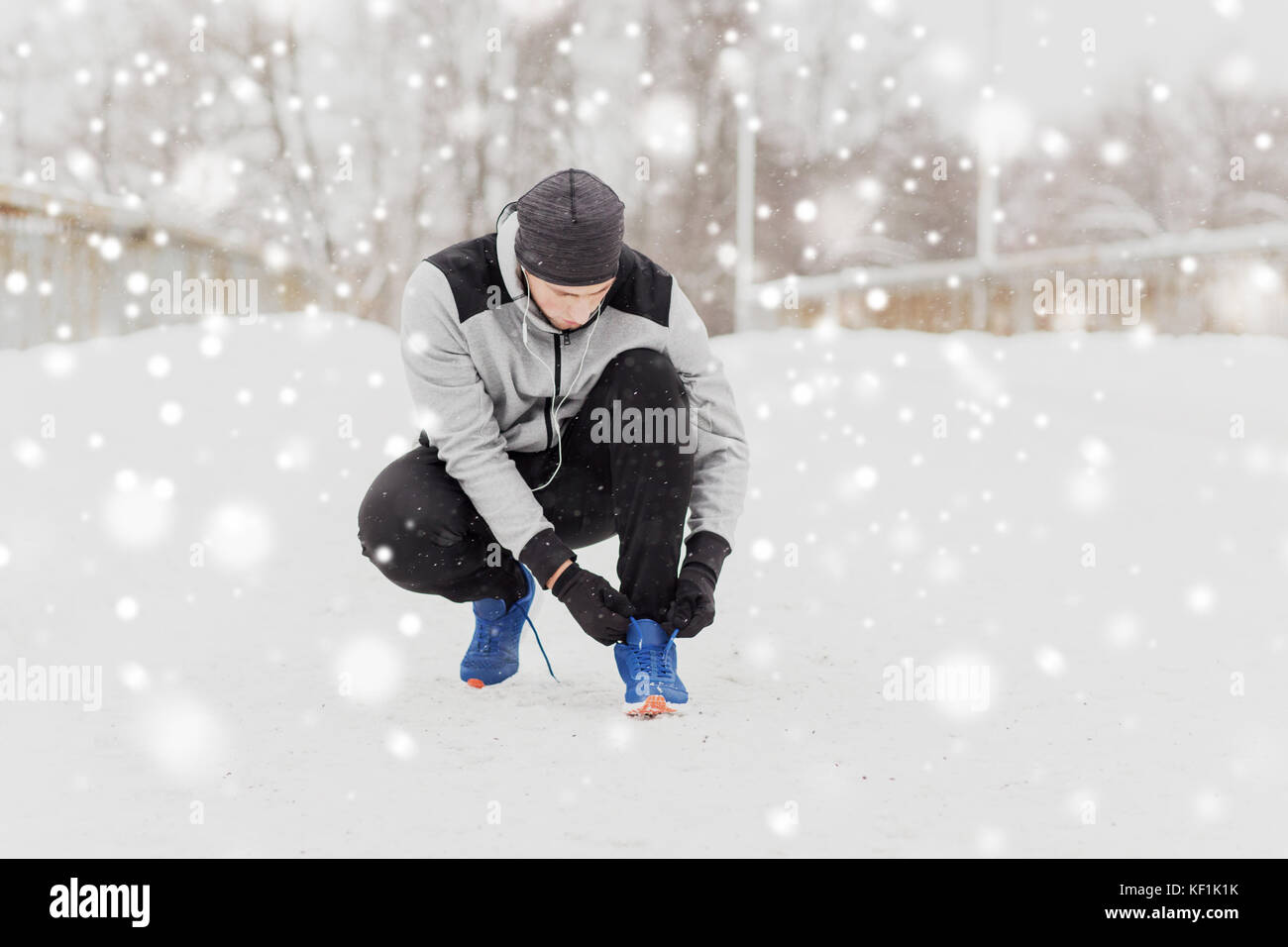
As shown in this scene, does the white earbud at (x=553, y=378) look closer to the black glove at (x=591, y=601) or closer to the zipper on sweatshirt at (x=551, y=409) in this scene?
the zipper on sweatshirt at (x=551, y=409)

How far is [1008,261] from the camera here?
7.04 m

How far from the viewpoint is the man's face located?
77.5 inches

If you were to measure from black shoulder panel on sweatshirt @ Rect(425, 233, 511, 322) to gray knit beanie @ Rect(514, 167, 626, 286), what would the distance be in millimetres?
156

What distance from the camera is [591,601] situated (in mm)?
1979

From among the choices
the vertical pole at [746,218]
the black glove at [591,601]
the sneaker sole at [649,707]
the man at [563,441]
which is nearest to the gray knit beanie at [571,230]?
the man at [563,441]

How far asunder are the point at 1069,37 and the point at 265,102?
9.33 metres

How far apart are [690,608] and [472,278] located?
73cm

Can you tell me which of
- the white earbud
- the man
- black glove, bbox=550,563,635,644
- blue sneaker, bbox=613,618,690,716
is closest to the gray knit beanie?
the man

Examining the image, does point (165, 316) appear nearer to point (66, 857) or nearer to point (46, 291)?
point (46, 291)

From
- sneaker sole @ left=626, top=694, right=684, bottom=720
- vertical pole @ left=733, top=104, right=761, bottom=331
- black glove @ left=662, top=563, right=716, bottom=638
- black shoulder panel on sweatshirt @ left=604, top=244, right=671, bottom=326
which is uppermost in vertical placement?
vertical pole @ left=733, top=104, right=761, bottom=331

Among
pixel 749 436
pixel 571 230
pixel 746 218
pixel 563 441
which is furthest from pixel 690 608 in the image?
pixel 746 218

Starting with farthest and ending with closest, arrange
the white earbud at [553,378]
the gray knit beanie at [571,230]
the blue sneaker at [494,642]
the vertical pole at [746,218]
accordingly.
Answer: the vertical pole at [746,218] → the blue sneaker at [494,642] → the white earbud at [553,378] → the gray knit beanie at [571,230]

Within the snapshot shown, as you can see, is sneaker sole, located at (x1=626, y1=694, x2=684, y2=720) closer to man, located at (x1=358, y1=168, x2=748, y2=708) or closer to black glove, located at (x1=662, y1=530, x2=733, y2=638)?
man, located at (x1=358, y1=168, x2=748, y2=708)

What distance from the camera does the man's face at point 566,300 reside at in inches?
77.5
